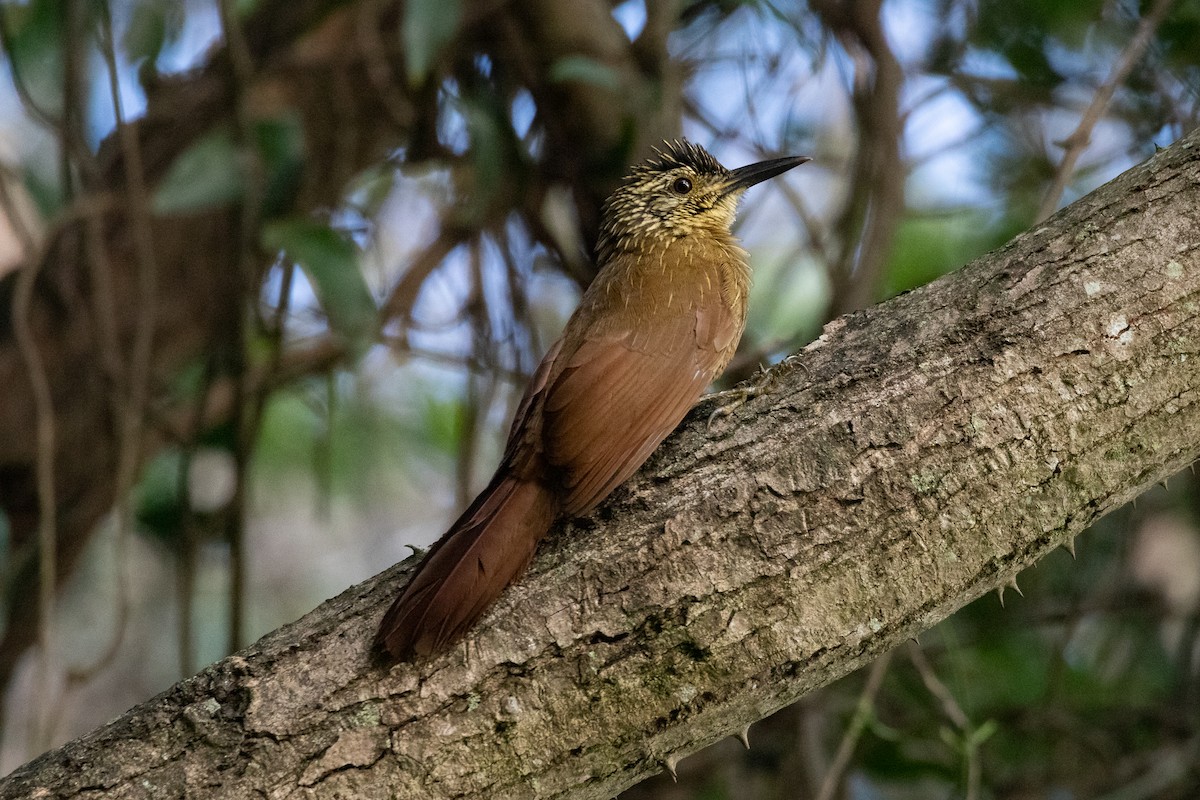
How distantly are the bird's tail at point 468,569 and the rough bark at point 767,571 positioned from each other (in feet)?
0.11

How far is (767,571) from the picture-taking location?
4.81 ft

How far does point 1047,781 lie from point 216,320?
2.73 meters

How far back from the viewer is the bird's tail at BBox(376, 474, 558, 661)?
1.46 m

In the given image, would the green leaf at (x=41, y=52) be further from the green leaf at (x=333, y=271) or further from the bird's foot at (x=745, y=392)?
the bird's foot at (x=745, y=392)

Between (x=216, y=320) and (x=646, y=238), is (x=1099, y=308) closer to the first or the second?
(x=646, y=238)

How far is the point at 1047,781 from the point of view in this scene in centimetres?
316

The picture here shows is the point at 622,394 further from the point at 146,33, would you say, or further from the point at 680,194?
the point at 146,33

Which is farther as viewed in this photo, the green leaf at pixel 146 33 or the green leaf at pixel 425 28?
the green leaf at pixel 146 33

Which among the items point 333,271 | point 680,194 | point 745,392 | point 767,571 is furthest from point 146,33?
point 767,571

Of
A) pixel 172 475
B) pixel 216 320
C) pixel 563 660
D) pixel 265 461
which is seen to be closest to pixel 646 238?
pixel 563 660

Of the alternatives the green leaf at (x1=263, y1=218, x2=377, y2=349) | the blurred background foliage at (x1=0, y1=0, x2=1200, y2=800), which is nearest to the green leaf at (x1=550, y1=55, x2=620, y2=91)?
the blurred background foliage at (x1=0, y1=0, x2=1200, y2=800)

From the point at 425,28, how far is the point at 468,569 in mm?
1505

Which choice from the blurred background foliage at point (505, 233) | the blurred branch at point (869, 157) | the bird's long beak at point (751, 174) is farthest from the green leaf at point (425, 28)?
the blurred branch at point (869, 157)

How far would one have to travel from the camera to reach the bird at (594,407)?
150 centimetres
